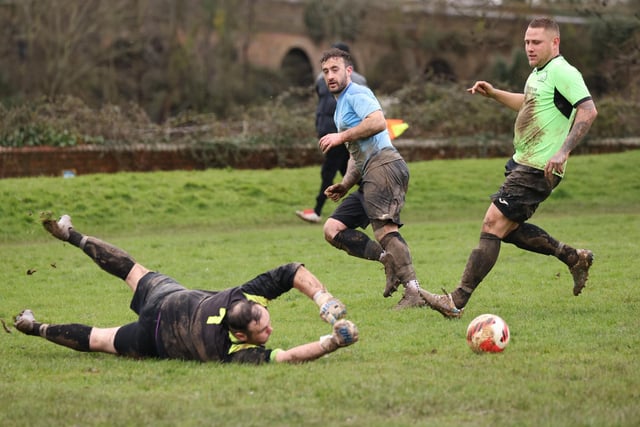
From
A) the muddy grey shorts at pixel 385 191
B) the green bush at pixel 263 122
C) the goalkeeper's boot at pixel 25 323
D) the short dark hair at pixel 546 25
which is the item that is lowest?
the green bush at pixel 263 122

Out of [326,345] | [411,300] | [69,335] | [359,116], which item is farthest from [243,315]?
[359,116]

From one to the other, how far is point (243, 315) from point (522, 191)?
2.78 meters

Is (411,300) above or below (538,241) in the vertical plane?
below

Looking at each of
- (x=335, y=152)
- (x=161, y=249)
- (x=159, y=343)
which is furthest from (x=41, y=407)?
(x=335, y=152)

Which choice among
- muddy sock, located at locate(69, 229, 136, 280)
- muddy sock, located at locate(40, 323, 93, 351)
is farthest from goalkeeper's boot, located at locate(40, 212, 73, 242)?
muddy sock, located at locate(40, 323, 93, 351)

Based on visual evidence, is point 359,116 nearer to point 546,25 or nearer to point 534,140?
point 534,140

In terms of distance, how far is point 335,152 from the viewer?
1512 cm

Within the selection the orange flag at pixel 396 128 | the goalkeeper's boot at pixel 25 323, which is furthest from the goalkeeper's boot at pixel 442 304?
the orange flag at pixel 396 128

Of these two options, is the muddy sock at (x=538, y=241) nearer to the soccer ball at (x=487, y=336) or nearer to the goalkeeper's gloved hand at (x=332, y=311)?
the soccer ball at (x=487, y=336)

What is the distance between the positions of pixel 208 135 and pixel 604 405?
16752 millimetres

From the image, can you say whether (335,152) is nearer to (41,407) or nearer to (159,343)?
(159,343)

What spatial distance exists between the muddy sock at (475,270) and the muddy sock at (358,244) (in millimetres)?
882

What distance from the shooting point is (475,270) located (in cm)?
777

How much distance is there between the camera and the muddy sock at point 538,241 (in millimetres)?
8062
